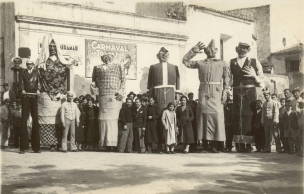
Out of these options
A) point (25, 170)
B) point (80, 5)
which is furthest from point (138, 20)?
point (25, 170)

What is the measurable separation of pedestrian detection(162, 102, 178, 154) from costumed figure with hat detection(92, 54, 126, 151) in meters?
0.92

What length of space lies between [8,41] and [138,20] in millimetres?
5672

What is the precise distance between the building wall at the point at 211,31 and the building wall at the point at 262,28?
2.37 metres

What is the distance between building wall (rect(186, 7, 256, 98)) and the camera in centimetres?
2152

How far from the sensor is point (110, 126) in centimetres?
888

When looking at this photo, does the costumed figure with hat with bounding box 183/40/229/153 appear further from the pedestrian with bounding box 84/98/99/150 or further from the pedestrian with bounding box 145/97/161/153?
the pedestrian with bounding box 84/98/99/150

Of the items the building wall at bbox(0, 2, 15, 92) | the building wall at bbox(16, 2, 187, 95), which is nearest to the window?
the building wall at bbox(16, 2, 187, 95)

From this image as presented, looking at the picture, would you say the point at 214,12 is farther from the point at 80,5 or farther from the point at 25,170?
the point at 25,170

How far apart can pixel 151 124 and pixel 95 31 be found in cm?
887

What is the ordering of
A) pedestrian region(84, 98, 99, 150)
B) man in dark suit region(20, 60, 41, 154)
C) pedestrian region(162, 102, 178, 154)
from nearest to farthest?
1. man in dark suit region(20, 60, 41, 154)
2. pedestrian region(162, 102, 178, 154)
3. pedestrian region(84, 98, 99, 150)

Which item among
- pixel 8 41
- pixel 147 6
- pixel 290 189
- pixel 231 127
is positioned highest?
pixel 147 6

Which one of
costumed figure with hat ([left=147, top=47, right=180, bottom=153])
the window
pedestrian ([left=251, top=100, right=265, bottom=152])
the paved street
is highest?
the window

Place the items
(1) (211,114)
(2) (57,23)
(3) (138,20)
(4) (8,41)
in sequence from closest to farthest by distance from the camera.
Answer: (1) (211,114) < (4) (8,41) < (2) (57,23) < (3) (138,20)

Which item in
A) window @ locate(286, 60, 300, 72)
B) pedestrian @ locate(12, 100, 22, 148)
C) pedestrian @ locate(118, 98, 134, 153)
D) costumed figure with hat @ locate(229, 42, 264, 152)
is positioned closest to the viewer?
costumed figure with hat @ locate(229, 42, 264, 152)
